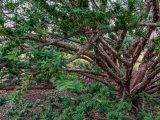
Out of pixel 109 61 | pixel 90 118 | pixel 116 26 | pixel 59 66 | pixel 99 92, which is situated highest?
pixel 116 26

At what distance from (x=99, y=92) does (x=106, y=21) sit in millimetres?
1899

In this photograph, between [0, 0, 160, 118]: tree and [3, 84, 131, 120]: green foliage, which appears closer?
[0, 0, 160, 118]: tree

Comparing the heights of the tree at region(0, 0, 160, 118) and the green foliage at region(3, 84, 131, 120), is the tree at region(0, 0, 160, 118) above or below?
above

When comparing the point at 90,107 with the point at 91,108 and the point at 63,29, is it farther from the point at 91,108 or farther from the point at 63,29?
the point at 63,29

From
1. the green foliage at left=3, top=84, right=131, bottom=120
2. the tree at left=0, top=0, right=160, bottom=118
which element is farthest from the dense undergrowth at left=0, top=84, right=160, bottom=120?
the tree at left=0, top=0, right=160, bottom=118

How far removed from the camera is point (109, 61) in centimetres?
322

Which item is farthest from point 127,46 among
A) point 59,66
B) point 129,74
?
point 59,66

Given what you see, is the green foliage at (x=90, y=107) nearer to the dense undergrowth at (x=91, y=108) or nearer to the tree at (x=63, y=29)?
the dense undergrowth at (x=91, y=108)

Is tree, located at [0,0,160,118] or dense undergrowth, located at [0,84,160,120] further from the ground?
tree, located at [0,0,160,118]

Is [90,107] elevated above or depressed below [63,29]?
below

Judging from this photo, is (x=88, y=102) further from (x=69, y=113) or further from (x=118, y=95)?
(x=118, y=95)

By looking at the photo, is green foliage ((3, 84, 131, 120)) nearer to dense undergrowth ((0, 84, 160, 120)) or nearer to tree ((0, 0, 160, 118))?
dense undergrowth ((0, 84, 160, 120))

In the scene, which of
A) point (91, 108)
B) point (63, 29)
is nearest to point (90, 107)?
point (91, 108)

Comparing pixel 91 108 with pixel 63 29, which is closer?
pixel 63 29
